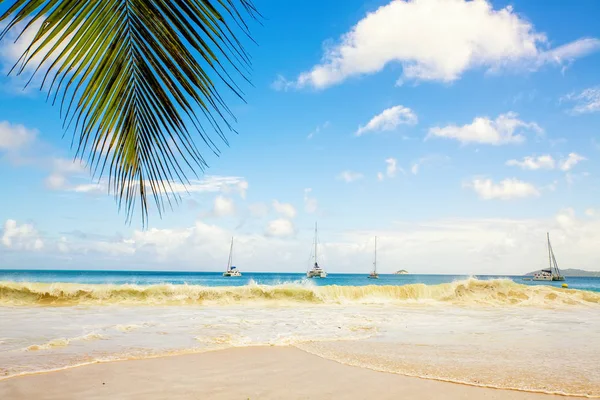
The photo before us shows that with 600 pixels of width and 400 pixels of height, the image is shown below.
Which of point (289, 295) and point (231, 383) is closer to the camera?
point (231, 383)

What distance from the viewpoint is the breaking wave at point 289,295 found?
69.9ft

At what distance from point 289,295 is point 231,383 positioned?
56.4 ft

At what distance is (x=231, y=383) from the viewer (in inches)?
248

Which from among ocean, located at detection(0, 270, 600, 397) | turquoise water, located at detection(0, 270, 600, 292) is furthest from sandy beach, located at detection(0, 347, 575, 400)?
turquoise water, located at detection(0, 270, 600, 292)

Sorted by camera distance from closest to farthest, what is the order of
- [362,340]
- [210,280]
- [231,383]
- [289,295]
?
1. [231,383]
2. [362,340]
3. [289,295]
4. [210,280]

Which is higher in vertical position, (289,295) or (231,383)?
(289,295)

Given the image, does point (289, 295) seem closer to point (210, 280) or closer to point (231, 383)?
point (231, 383)

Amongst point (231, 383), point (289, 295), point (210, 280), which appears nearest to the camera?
point (231, 383)

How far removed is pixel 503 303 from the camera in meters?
22.0

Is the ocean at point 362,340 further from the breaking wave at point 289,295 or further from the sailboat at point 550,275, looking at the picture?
the sailboat at point 550,275

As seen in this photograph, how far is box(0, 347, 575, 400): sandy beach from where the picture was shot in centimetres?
577

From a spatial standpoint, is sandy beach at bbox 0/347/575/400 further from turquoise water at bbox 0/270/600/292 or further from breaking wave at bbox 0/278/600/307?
turquoise water at bbox 0/270/600/292

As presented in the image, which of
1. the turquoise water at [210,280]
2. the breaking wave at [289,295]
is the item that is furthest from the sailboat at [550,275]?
the breaking wave at [289,295]

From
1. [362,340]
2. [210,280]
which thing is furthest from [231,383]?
[210,280]
